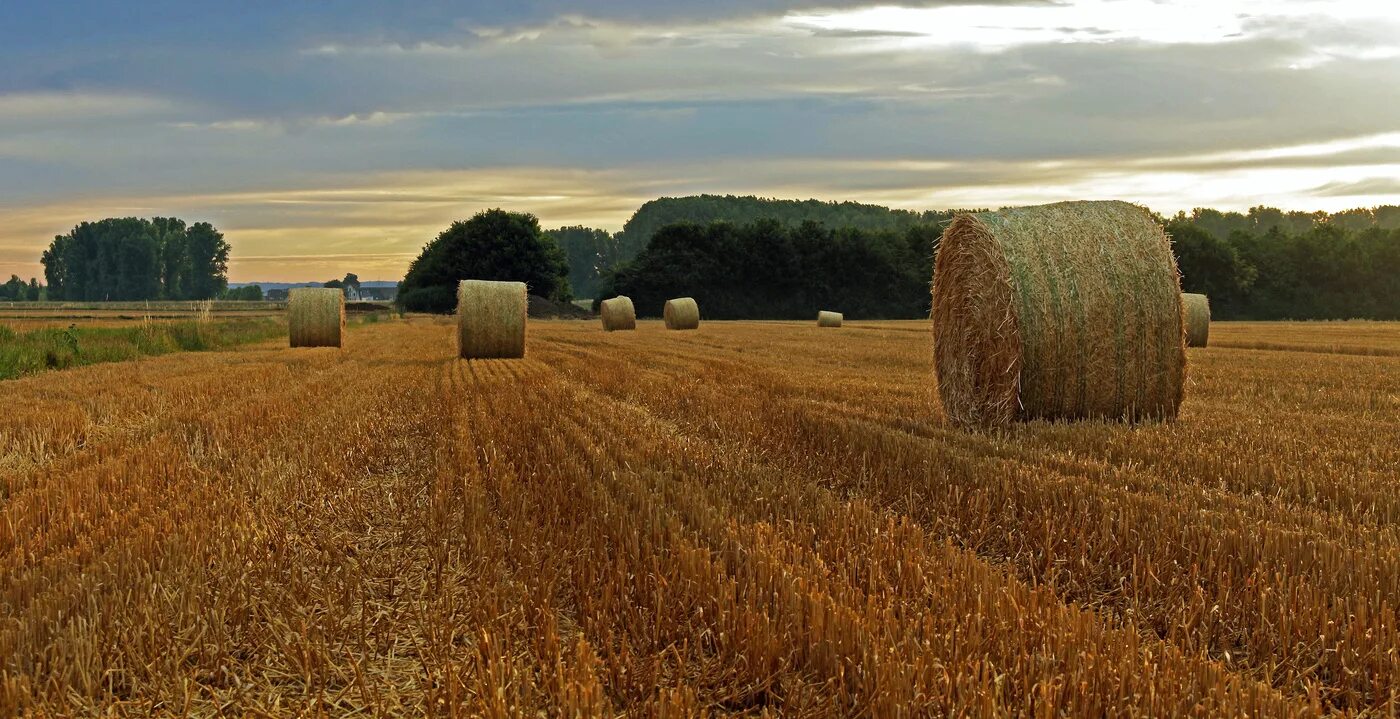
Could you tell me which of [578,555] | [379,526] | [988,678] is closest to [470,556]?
[578,555]

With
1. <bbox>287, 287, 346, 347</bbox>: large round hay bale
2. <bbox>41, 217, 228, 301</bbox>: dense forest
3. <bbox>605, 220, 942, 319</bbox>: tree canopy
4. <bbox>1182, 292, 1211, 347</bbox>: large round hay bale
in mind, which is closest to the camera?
<bbox>287, 287, 346, 347</bbox>: large round hay bale

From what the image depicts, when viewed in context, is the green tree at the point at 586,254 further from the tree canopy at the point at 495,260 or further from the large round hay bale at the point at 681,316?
the large round hay bale at the point at 681,316

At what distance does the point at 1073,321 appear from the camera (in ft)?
29.6

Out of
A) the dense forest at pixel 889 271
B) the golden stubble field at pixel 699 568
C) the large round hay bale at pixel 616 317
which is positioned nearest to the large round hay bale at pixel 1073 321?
the golden stubble field at pixel 699 568

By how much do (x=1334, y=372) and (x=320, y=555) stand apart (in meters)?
15.7

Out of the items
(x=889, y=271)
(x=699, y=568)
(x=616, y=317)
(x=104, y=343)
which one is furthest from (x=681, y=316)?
(x=889, y=271)

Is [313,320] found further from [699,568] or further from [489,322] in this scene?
[699,568]

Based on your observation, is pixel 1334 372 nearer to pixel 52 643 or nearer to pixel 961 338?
pixel 961 338

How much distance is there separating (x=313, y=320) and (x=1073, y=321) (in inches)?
761

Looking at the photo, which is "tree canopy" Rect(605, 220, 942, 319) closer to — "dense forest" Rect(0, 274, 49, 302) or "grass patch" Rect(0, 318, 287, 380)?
"grass patch" Rect(0, 318, 287, 380)

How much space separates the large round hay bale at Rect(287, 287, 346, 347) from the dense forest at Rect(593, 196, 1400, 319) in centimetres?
4426

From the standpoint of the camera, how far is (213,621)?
3.65 m

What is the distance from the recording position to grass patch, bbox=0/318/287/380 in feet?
52.7

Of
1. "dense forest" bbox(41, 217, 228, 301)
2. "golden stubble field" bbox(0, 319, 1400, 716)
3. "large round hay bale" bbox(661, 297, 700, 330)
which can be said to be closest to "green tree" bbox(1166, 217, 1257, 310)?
"large round hay bale" bbox(661, 297, 700, 330)
